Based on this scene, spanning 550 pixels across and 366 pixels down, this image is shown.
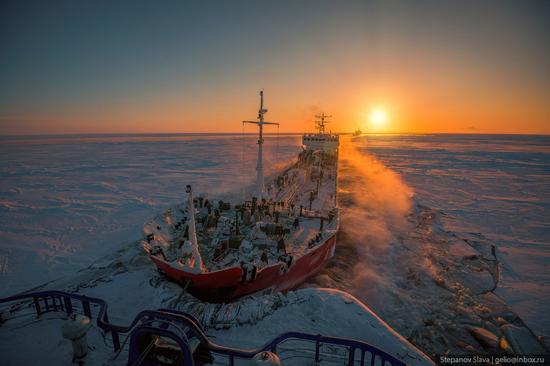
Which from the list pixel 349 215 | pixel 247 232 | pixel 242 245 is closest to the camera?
pixel 242 245

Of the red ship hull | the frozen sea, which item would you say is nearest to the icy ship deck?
the red ship hull

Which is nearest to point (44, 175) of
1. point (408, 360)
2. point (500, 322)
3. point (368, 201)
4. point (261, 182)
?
point (261, 182)

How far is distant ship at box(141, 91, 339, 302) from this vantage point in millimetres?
8195

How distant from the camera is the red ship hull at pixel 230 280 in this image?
7906mm

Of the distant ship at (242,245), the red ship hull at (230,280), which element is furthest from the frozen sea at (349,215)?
the red ship hull at (230,280)

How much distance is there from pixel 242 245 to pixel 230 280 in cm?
294

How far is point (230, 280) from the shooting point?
813 centimetres

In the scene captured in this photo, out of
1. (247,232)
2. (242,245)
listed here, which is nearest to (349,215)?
(247,232)

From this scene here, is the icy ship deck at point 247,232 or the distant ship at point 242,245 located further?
the icy ship deck at point 247,232

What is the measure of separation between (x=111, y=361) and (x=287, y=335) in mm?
3767

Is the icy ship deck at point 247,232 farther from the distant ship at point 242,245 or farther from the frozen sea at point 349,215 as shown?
the frozen sea at point 349,215

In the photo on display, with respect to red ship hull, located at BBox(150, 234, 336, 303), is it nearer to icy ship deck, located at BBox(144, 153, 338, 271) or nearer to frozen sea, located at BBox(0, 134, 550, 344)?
icy ship deck, located at BBox(144, 153, 338, 271)

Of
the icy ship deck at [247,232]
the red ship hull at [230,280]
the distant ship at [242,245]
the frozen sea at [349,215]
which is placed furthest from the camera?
the frozen sea at [349,215]

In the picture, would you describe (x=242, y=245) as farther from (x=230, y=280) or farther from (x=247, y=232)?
(x=230, y=280)
